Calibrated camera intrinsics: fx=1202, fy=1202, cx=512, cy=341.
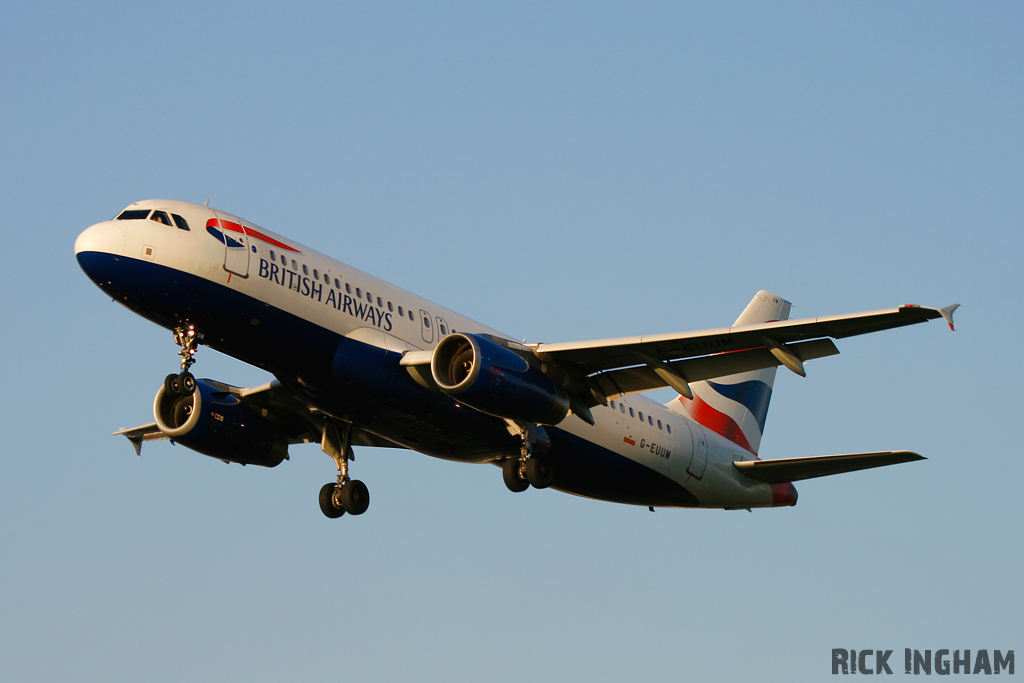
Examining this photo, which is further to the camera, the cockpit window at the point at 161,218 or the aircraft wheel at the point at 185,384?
the aircraft wheel at the point at 185,384

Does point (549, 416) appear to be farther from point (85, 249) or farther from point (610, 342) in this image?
point (85, 249)

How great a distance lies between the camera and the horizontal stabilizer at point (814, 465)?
29156mm

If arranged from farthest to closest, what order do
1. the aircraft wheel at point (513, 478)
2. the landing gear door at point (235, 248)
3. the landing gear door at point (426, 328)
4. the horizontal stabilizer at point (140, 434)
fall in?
the horizontal stabilizer at point (140, 434) < the aircraft wheel at point (513, 478) < the landing gear door at point (426, 328) < the landing gear door at point (235, 248)

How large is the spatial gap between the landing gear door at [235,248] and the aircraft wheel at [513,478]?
8.83 metres

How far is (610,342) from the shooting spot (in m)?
28.3

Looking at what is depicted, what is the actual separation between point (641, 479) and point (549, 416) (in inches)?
240

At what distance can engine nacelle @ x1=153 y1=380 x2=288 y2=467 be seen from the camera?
33.3m

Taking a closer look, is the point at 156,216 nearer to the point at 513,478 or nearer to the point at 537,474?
the point at 513,478

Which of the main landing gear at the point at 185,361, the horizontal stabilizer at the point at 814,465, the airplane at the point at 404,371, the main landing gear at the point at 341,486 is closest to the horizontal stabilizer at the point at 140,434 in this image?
the airplane at the point at 404,371

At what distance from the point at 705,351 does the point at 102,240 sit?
1373 cm

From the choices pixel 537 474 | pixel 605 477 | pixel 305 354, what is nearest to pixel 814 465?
pixel 605 477

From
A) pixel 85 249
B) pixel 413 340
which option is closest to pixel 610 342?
pixel 413 340

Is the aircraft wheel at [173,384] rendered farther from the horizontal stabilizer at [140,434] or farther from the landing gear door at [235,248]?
the horizontal stabilizer at [140,434]

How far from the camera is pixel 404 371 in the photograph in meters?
28.4
